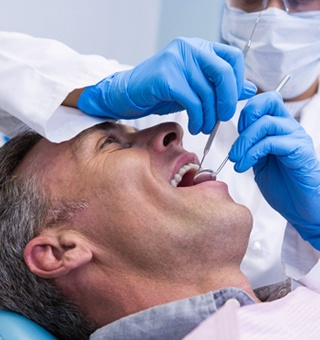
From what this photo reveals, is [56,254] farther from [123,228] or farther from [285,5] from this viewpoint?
[285,5]

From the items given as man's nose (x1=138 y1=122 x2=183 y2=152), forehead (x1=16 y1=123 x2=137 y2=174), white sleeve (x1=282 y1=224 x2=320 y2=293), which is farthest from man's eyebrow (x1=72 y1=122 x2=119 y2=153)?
white sleeve (x1=282 y1=224 x2=320 y2=293)

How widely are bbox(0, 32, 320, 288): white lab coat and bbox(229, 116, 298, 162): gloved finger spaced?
1.14 ft

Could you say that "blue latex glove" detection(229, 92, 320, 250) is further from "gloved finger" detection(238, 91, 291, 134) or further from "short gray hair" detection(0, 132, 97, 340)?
"short gray hair" detection(0, 132, 97, 340)

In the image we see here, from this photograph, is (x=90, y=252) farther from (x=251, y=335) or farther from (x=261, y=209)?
(x=261, y=209)

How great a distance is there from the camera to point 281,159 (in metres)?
1.41

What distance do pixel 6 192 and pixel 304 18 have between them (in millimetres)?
1172

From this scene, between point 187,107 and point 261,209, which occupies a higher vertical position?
point 187,107

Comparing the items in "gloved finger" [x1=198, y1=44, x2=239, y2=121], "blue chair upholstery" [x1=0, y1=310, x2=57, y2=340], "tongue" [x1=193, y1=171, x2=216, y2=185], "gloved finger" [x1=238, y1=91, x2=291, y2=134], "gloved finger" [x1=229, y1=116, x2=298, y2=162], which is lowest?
"blue chair upholstery" [x1=0, y1=310, x2=57, y2=340]

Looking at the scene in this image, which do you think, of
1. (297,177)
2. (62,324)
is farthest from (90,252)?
(297,177)

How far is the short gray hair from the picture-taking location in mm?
1324

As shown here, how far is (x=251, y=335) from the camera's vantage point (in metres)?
1.12

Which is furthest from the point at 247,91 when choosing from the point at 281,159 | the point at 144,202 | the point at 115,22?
the point at 115,22

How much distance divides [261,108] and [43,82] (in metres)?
0.57

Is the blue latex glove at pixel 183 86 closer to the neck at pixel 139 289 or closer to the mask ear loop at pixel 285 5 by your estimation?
the neck at pixel 139 289
